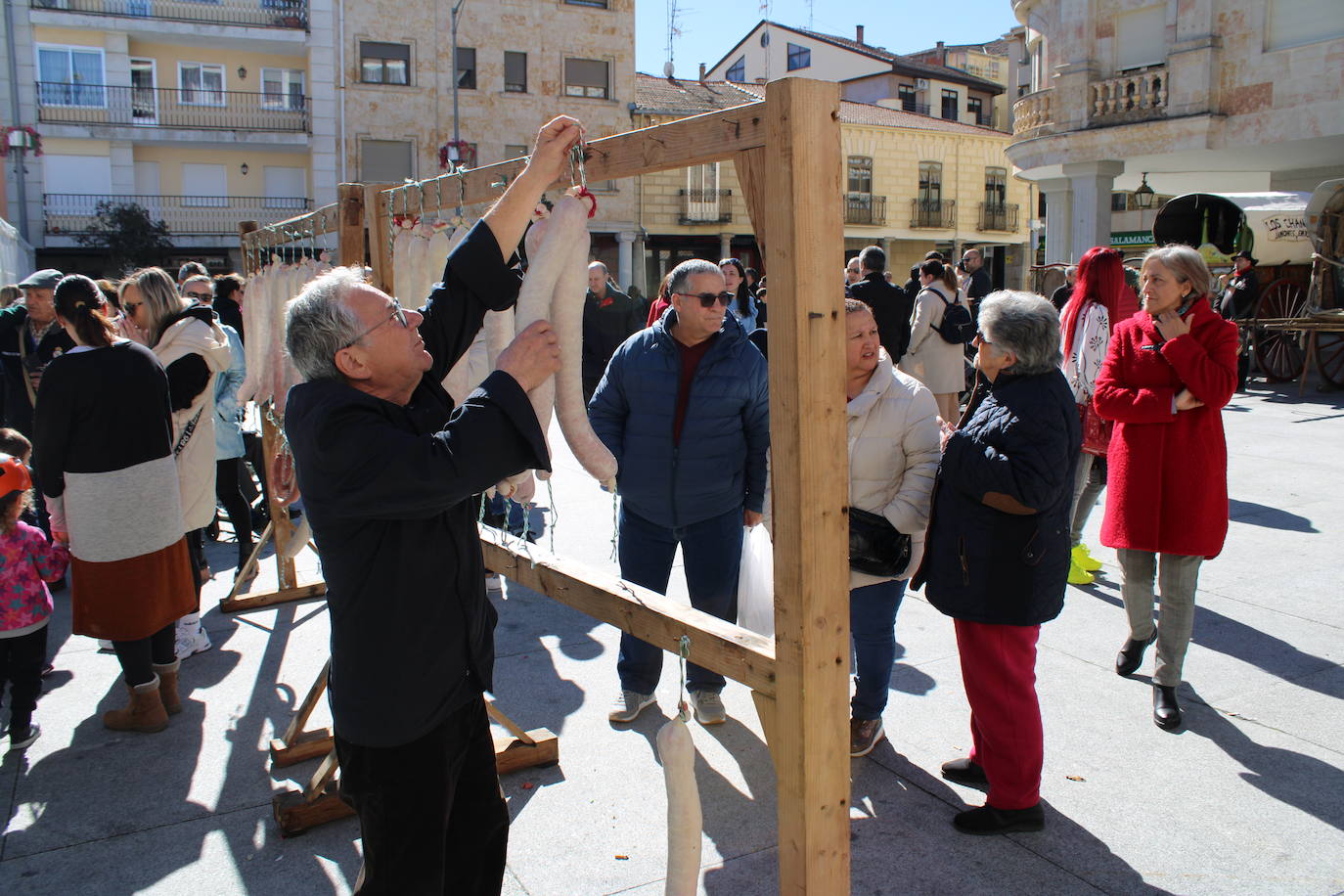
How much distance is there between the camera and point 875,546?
312cm

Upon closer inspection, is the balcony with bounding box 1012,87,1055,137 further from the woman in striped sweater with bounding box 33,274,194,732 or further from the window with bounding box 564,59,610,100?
the woman in striped sweater with bounding box 33,274,194,732

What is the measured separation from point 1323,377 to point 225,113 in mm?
27461

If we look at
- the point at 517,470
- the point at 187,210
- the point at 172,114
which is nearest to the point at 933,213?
the point at 187,210

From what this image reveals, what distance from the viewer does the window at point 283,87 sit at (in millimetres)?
27359

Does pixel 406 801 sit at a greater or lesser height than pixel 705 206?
lesser

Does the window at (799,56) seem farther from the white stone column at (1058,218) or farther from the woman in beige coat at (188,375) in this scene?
the woman in beige coat at (188,375)

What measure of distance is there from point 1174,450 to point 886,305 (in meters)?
4.26

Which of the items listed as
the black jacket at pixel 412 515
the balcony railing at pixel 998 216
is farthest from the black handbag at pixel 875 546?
the balcony railing at pixel 998 216

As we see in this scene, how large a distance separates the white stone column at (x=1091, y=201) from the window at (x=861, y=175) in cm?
1330

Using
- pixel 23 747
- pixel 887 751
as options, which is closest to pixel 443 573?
pixel 887 751

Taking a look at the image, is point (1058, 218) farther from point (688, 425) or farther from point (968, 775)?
point (968, 775)

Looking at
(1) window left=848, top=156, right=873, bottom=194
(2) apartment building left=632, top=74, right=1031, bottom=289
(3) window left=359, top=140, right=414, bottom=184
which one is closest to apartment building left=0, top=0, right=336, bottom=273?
(3) window left=359, top=140, right=414, bottom=184

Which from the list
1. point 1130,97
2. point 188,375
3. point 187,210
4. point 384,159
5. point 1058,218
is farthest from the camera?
point 384,159

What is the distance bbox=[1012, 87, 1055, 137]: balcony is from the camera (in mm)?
19484
